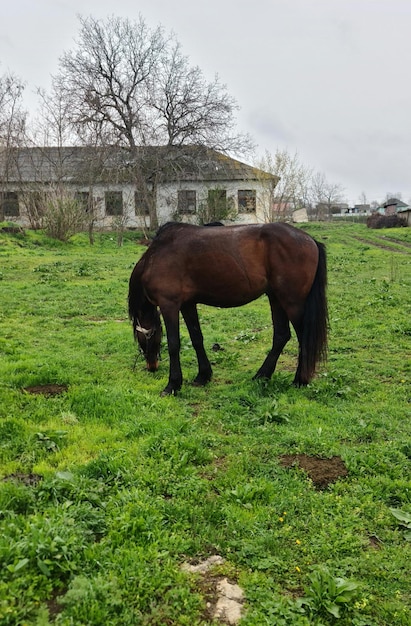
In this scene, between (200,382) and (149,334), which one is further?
(149,334)

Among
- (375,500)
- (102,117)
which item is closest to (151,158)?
(102,117)

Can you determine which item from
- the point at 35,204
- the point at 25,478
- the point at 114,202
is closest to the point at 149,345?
the point at 25,478

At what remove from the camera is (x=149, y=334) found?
591 cm

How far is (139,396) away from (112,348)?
2.34 m

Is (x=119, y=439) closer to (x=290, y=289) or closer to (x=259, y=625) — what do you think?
(x=259, y=625)

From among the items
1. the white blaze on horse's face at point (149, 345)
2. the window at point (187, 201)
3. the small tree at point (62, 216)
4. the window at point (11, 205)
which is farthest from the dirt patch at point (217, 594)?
the window at point (11, 205)

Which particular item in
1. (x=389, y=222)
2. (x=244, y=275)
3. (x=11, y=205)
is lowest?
(x=244, y=275)

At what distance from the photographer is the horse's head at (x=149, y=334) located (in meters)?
5.93

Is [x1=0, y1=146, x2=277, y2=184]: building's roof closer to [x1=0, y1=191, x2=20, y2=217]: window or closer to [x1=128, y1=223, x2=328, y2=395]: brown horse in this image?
[x1=0, y1=191, x2=20, y2=217]: window

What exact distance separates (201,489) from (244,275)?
2921 mm

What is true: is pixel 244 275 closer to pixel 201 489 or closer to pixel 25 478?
pixel 201 489

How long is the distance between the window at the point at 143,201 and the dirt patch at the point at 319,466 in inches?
1075

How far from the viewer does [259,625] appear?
2.13m

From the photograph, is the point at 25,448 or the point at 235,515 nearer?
the point at 235,515
